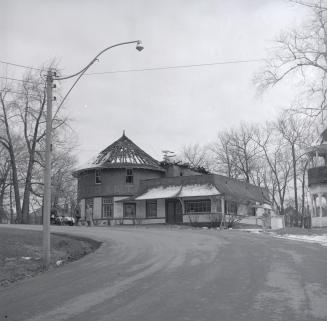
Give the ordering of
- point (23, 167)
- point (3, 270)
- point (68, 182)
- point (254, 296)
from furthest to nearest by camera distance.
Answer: point (68, 182), point (23, 167), point (3, 270), point (254, 296)

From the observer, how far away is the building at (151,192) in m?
42.4

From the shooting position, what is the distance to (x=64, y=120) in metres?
49.5

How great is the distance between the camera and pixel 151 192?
45.7 meters

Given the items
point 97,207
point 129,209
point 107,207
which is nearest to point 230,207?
point 129,209

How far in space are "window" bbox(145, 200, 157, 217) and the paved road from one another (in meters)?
28.9

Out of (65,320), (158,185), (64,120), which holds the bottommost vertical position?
(65,320)

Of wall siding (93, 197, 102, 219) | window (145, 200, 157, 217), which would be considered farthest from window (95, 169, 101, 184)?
window (145, 200, 157, 217)

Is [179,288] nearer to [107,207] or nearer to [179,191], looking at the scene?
[179,191]

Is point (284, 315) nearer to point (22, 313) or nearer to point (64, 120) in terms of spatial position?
point (22, 313)

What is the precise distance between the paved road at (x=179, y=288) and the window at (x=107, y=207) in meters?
31.9

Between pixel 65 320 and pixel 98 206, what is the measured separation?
41.8 metres

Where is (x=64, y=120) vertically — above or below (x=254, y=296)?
above

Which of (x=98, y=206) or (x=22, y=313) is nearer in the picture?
(x=22, y=313)

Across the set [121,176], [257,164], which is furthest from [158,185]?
[257,164]
